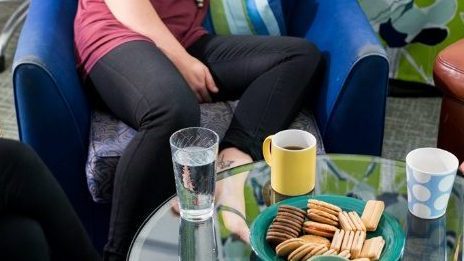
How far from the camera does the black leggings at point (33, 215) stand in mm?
1195

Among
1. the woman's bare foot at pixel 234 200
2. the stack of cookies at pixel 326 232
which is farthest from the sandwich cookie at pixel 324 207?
the woman's bare foot at pixel 234 200

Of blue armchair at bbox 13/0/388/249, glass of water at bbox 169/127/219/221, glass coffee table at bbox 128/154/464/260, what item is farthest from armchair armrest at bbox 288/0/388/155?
glass of water at bbox 169/127/219/221

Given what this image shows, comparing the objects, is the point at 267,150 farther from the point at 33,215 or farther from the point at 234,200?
the point at 33,215

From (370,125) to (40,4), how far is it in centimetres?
78

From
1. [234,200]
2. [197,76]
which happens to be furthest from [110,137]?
[234,200]

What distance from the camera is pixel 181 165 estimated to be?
1.12m

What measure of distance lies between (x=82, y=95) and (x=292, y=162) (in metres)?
0.57

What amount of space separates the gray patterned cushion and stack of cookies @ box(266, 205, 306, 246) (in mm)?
385

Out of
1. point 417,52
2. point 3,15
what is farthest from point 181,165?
point 3,15

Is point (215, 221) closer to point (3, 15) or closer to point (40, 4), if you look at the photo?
point (40, 4)

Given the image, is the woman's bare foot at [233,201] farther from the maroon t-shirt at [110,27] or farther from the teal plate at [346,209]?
the maroon t-shirt at [110,27]

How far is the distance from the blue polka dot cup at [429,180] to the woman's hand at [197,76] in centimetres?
58

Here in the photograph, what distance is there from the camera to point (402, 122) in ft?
7.34

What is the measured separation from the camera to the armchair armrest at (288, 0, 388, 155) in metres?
1.51
